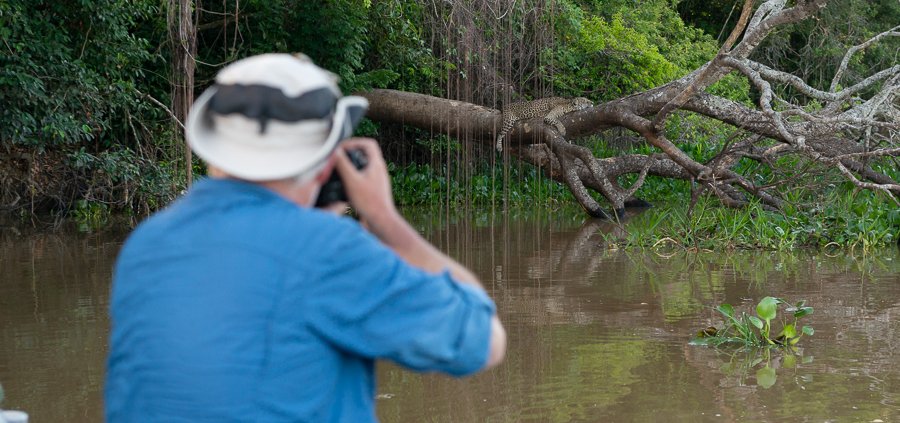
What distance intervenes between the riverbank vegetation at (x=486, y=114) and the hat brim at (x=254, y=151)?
7965 mm

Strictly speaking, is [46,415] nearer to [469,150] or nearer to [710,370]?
[710,370]

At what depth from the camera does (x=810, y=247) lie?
10805 millimetres

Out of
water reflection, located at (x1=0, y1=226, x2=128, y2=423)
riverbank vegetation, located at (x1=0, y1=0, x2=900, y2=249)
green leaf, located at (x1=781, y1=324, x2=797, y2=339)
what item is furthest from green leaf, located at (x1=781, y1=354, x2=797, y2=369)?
riverbank vegetation, located at (x1=0, y1=0, x2=900, y2=249)

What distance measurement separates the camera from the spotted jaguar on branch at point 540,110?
603 inches

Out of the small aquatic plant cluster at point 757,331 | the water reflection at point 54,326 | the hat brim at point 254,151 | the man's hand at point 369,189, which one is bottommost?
the water reflection at point 54,326

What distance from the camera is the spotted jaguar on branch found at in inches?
603

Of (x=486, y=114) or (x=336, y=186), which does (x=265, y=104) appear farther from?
(x=486, y=114)

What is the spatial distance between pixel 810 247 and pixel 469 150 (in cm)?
691

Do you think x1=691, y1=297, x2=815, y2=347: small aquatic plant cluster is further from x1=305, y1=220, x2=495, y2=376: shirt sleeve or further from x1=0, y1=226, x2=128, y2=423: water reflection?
x1=305, y1=220, x2=495, y2=376: shirt sleeve

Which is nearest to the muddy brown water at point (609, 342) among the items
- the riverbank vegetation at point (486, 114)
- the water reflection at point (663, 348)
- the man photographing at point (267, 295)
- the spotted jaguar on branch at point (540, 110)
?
the water reflection at point (663, 348)

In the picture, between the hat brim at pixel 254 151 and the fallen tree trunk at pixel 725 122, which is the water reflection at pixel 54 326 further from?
the fallen tree trunk at pixel 725 122

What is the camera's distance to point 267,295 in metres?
1.57

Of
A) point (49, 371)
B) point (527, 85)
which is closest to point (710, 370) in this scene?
point (49, 371)

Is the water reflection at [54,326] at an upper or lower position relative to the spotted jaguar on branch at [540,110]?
lower
